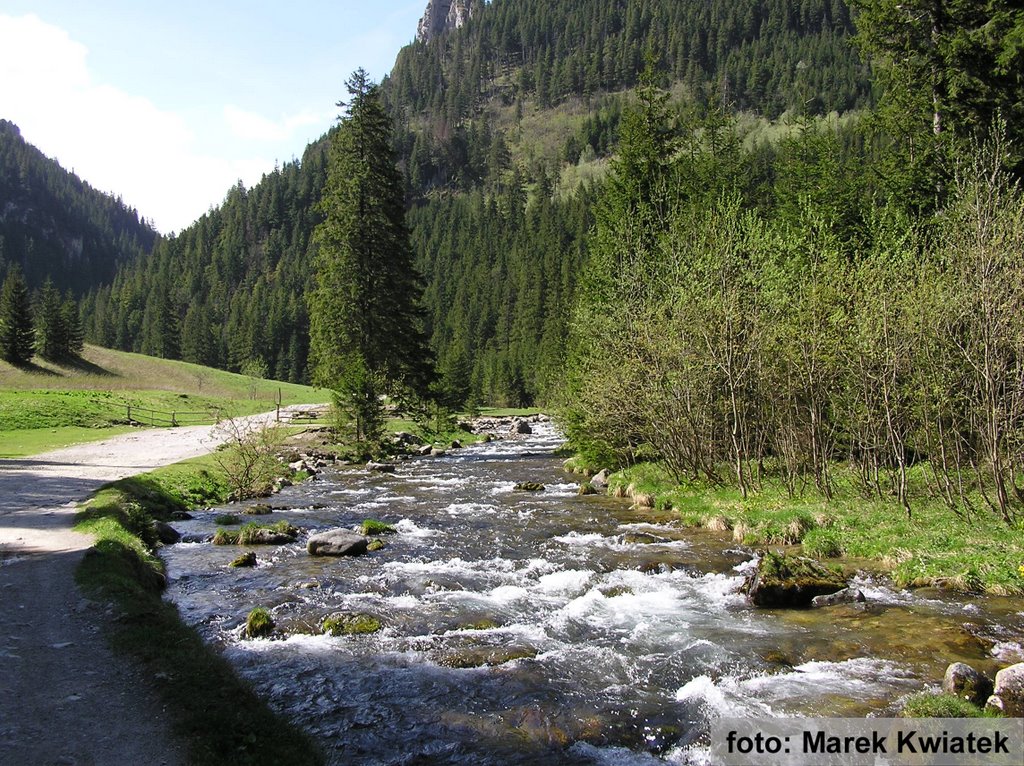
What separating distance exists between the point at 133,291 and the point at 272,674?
17809 centimetres

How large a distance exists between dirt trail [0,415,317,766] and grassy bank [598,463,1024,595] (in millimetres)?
12836

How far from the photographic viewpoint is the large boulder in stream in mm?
11820

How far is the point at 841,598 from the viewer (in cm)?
1166

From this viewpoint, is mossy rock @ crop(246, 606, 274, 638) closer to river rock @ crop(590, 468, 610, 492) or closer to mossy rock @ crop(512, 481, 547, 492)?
mossy rock @ crop(512, 481, 547, 492)

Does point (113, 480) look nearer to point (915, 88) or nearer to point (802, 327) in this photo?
point (802, 327)

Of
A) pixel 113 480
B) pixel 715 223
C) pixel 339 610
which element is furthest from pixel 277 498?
pixel 715 223

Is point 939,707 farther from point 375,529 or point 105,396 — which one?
point 105,396

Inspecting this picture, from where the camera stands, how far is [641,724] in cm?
791

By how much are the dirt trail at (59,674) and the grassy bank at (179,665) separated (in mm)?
209

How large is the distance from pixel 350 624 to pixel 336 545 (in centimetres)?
499

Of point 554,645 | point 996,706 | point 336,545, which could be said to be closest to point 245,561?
point 336,545

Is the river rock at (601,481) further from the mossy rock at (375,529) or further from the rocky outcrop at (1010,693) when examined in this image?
the rocky outcrop at (1010,693)

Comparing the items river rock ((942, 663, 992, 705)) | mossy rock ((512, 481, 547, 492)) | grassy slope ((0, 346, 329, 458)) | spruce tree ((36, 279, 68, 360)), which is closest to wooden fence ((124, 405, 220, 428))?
grassy slope ((0, 346, 329, 458))

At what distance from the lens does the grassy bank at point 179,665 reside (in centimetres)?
647
